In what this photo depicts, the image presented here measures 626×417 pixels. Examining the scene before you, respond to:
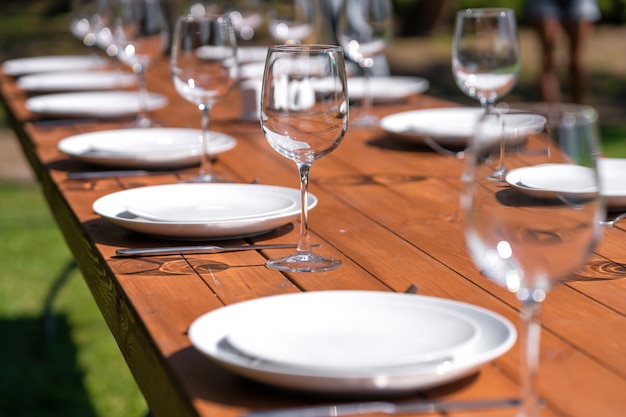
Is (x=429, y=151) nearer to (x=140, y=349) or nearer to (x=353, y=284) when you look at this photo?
(x=353, y=284)

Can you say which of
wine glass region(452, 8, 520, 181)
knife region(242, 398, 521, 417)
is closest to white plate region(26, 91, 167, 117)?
wine glass region(452, 8, 520, 181)

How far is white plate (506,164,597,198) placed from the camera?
909mm

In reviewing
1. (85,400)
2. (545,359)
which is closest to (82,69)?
(85,400)

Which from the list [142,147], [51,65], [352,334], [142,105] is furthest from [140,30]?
[352,334]

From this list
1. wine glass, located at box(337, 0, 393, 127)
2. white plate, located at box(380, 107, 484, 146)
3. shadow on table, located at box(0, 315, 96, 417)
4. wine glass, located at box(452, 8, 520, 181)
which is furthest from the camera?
shadow on table, located at box(0, 315, 96, 417)

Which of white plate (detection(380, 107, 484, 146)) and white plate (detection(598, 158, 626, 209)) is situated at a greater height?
white plate (detection(598, 158, 626, 209))

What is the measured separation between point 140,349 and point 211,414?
1.06 feet

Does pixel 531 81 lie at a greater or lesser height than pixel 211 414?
lesser

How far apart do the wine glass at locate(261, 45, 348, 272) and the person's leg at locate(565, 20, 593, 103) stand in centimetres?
594

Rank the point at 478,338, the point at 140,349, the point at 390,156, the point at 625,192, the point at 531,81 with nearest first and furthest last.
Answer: the point at 478,338, the point at 140,349, the point at 625,192, the point at 390,156, the point at 531,81

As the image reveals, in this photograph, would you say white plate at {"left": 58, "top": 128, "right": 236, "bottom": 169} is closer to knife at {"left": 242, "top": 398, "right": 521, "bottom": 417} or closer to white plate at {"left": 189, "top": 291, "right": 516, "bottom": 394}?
white plate at {"left": 189, "top": 291, "right": 516, "bottom": 394}

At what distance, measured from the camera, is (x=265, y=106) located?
1.47 metres

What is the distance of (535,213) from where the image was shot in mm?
944

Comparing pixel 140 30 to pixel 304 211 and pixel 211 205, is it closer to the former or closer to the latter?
pixel 211 205
